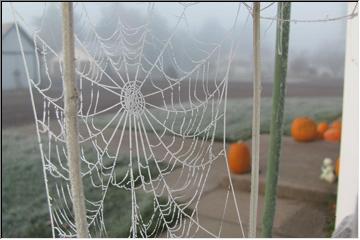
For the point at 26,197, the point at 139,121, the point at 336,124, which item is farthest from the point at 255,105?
the point at 336,124

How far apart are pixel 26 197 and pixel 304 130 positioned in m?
0.77

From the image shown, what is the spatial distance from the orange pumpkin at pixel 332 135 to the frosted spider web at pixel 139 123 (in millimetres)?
540

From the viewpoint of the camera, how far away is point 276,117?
2.89ft

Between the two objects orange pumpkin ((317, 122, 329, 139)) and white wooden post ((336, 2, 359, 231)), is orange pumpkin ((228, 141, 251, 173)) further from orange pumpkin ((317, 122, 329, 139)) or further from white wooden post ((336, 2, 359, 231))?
orange pumpkin ((317, 122, 329, 139))

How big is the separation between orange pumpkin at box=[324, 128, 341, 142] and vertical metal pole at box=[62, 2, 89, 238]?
2.94ft

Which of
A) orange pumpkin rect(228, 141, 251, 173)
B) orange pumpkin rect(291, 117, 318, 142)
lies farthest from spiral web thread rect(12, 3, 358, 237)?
orange pumpkin rect(291, 117, 318, 142)

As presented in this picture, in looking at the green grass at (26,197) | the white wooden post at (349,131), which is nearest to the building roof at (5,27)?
the green grass at (26,197)

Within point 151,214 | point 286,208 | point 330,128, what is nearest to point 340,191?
point 286,208

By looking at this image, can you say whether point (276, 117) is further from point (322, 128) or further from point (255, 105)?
point (322, 128)

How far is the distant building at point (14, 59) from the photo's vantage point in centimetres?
73

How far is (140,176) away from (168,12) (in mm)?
264

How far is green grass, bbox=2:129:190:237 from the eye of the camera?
0.85 metres

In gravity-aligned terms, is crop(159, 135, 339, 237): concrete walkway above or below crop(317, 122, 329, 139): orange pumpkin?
below

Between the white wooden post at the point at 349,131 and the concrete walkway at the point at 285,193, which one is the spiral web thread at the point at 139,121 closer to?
the concrete walkway at the point at 285,193
